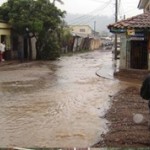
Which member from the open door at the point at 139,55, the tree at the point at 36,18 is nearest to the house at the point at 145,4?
the tree at the point at 36,18

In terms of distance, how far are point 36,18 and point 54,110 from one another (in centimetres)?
2218

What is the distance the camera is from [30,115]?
458 inches

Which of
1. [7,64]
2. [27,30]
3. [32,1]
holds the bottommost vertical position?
[7,64]

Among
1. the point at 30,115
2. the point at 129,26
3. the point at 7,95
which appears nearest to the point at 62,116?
the point at 30,115

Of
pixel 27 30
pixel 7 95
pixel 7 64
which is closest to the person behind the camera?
pixel 7 95

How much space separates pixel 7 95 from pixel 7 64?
15.1 meters

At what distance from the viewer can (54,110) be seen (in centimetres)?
1248

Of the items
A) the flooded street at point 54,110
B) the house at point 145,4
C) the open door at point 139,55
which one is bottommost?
the flooded street at point 54,110

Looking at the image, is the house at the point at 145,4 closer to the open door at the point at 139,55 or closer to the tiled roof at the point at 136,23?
the tiled roof at the point at 136,23

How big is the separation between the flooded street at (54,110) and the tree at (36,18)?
12660mm

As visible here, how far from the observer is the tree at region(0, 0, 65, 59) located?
109ft

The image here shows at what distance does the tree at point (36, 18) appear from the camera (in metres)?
33.2

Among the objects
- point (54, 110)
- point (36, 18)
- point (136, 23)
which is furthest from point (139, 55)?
point (36, 18)

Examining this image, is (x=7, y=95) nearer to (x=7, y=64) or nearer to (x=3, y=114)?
(x=3, y=114)
